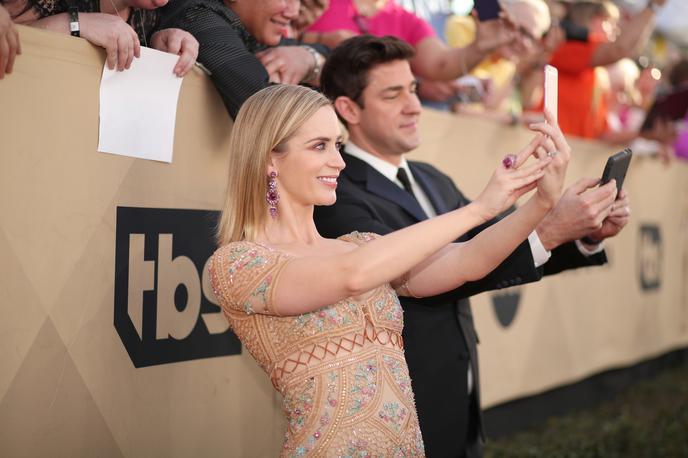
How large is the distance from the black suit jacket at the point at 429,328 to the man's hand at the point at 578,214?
26cm

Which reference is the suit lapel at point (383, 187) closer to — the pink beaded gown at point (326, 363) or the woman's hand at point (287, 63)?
the woman's hand at point (287, 63)

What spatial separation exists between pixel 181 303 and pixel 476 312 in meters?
1.85

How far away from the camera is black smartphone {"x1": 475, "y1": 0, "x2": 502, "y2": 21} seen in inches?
→ 127

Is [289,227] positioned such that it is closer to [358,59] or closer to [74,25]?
[74,25]

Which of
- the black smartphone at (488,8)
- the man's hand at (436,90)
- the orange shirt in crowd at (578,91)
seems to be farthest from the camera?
the orange shirt in crowd at (578,91)

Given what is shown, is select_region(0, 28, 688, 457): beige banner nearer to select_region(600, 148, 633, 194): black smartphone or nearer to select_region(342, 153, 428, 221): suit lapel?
select_region(342, 153, 428, 221): suit lapel

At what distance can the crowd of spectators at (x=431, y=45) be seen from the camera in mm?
2299

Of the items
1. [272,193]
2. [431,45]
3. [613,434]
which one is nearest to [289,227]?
[272,193]

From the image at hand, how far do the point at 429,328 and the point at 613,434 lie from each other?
7.51ft

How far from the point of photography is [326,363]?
1.91m

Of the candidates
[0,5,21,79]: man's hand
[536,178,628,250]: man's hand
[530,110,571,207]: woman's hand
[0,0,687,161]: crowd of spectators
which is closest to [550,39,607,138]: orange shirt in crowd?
[0,0,687,161]: crowd of spectators

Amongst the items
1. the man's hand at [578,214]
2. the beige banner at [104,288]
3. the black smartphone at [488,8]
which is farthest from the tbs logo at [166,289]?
the black smartphone at [488,8]

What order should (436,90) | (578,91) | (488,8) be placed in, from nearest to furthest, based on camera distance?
(488,8) < (436,90) < (578,91)

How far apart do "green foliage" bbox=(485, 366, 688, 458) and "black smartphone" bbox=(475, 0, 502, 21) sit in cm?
196
